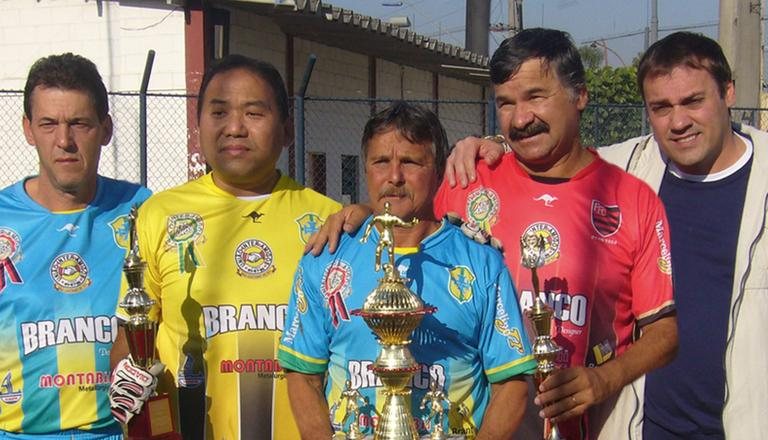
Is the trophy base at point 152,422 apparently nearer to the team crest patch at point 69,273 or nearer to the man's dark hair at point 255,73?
the team crest patch at point 69,273

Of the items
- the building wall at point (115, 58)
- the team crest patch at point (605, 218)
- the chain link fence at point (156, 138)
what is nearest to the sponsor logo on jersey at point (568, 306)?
the team crest patch at point (605, 218)

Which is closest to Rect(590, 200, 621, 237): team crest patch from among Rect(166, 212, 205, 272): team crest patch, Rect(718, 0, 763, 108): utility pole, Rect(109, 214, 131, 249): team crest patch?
Rect(166, 212, 205, 272): team crest patch

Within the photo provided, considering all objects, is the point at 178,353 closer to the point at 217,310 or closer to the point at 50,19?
the point at 217,310

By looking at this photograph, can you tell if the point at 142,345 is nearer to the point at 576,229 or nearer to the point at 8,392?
the point at 8,392

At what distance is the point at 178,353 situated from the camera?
3275 millimetres

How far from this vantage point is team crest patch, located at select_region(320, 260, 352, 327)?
275cm

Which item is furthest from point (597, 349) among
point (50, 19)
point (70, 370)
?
point (50, 19)

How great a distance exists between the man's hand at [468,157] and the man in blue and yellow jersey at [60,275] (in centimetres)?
121

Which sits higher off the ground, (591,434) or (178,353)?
(178,353)

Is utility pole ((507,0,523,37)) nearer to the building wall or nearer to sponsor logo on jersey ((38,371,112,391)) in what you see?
the building wall

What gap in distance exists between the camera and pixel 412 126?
2.74m

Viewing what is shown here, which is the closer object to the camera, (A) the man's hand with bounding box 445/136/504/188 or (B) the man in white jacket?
(A) the man's hand with bounding box 445/136/504/188

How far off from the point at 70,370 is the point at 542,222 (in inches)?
66.9

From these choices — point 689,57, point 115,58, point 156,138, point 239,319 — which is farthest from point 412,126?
point 115,58
